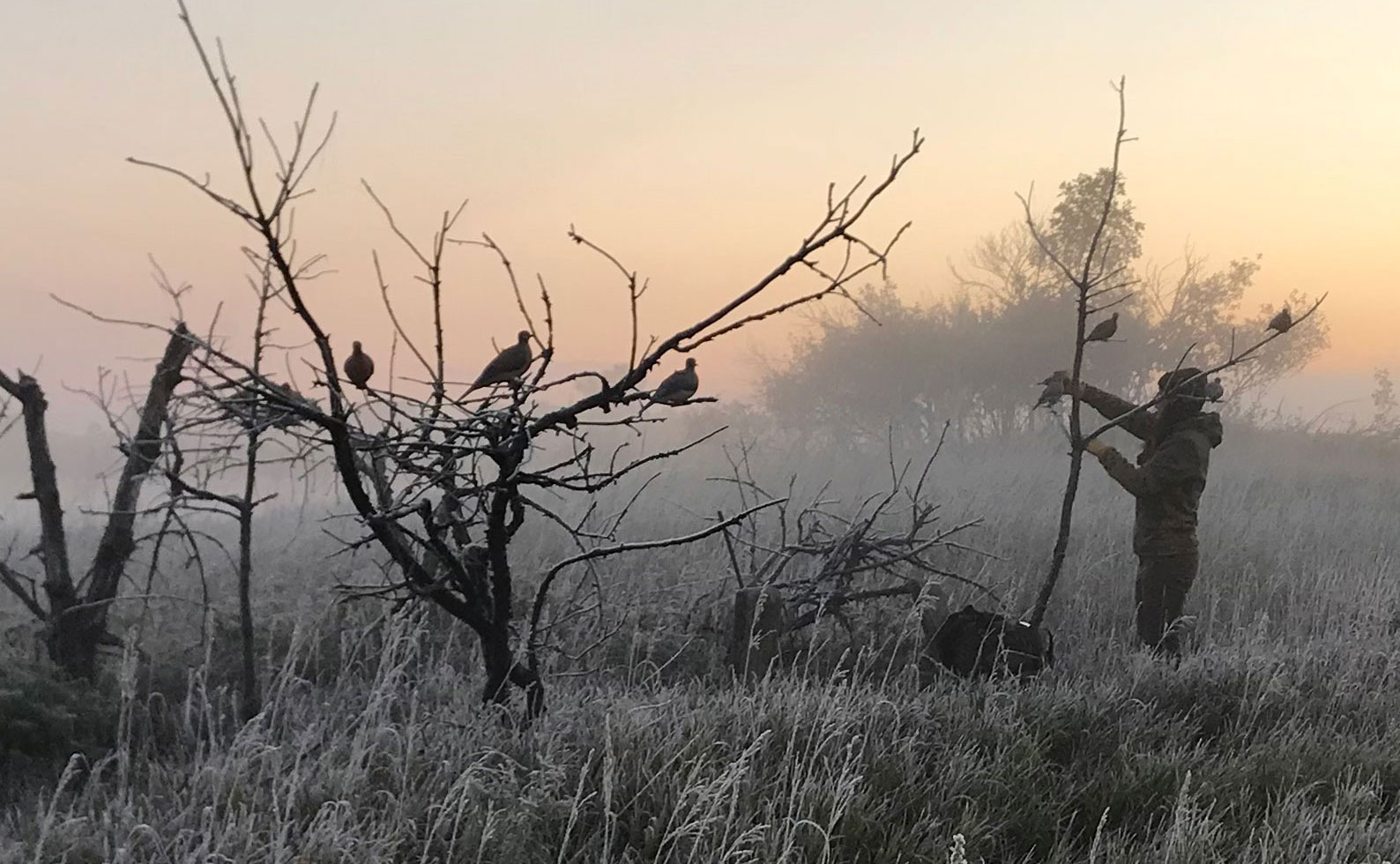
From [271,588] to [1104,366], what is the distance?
85.7ft

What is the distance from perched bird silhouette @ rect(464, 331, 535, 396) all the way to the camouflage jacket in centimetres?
414

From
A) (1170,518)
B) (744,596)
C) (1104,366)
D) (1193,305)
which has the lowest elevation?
(744,596)

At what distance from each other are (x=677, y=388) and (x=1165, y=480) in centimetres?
413

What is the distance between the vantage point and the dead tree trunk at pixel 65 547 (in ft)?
15.5

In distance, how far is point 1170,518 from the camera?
5.58 m

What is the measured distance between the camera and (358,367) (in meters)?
2.58

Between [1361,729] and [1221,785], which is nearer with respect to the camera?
[1221,785]

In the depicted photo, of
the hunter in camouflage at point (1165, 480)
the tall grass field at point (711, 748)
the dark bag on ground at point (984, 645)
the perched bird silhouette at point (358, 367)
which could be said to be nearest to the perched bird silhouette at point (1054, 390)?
the hunter in camouflage at point (1165, 480)

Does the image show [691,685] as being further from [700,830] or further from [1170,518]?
[1170,518]

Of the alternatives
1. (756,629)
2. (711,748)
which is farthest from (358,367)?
(756,629)

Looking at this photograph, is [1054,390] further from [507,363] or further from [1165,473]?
[507,363]

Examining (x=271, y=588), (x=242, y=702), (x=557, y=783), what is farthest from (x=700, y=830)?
(x=271, y=588)

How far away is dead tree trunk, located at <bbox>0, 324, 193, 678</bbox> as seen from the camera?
472cm

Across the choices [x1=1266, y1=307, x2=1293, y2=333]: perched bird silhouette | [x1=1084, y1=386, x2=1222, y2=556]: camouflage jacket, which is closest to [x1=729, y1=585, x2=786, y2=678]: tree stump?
[x1=1084, y1=386, x2=1222, y2=556]: camouflage jacket
